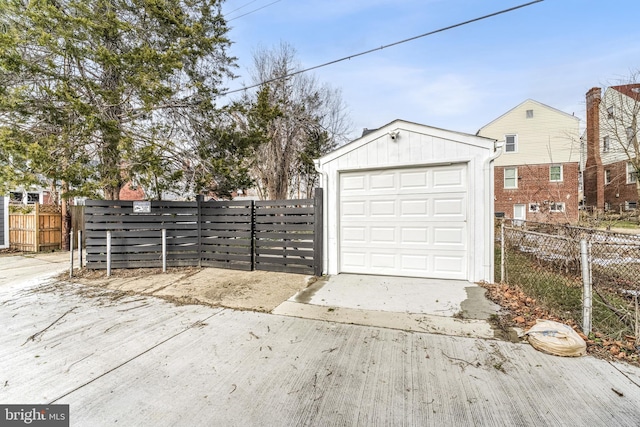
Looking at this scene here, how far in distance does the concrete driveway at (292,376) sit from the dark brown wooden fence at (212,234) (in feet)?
7.53

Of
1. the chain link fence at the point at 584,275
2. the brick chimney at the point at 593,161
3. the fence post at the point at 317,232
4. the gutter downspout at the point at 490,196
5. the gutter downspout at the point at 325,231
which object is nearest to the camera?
the chain link fence at the point at 584,275

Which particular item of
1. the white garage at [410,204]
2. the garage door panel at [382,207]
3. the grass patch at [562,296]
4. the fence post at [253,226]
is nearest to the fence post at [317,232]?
the white garage at [410,204]

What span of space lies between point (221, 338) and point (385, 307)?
212 centimetres

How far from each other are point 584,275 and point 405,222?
105 inches

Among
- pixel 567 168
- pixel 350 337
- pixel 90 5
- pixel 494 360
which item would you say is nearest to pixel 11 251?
pixel 90 5

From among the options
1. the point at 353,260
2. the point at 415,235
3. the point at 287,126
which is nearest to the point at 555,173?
the point at 287,126

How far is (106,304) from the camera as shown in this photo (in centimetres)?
416

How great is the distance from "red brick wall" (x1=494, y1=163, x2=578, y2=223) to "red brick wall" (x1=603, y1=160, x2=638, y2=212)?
2.82 m

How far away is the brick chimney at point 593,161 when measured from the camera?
54.4ft

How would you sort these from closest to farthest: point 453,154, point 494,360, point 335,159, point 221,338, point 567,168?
point 494,360 < point 221,338 < point 453,154 < point 335,159 < point 567,168

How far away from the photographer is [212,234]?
20.7 ft

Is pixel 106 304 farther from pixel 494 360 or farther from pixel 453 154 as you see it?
pixel 453 154

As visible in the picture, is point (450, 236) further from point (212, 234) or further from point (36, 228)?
point (36, 228)

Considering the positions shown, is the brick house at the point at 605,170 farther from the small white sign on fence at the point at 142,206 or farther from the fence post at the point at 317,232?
the small white sign on fence at the point at 142,206
